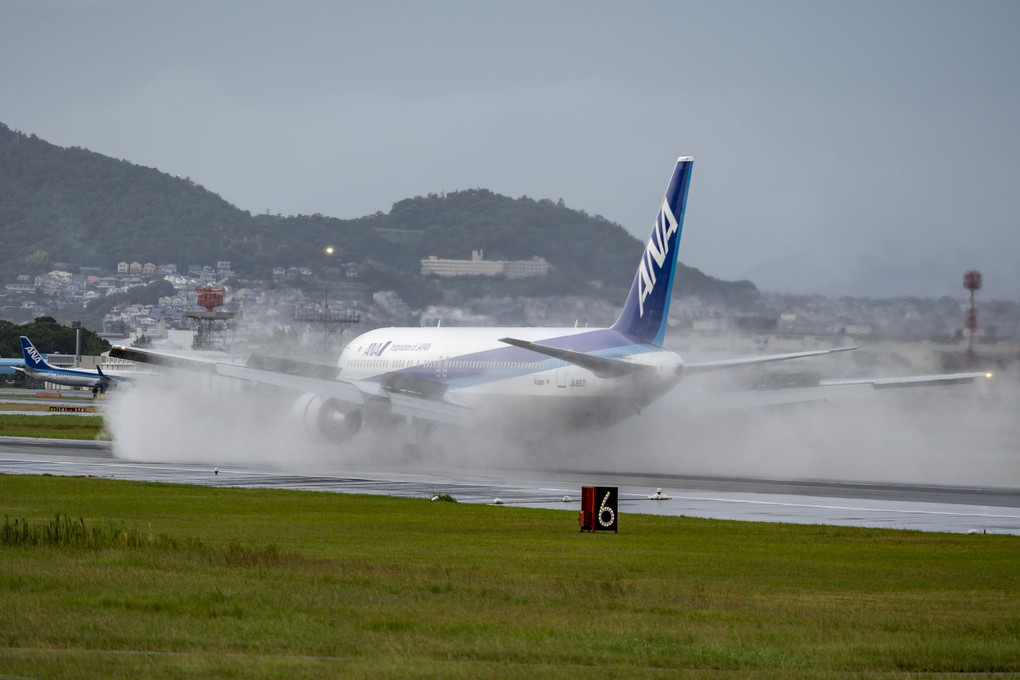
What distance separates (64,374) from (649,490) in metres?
84.2

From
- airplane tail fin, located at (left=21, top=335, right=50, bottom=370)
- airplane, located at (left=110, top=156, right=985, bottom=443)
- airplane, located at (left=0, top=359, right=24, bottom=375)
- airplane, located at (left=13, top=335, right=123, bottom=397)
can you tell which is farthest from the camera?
airplane, located at (left=0, top=359, right=24, bottom=375)

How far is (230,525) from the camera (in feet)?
83.1

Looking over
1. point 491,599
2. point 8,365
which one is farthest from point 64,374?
point 491,599

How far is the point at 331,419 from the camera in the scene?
159 feet

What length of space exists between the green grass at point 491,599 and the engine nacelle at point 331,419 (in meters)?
21.1

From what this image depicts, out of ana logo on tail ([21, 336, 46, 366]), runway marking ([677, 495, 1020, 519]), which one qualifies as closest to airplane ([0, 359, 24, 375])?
ana logo on tail ([21, 336, 46, 366])

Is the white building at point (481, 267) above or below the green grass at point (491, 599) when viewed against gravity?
above

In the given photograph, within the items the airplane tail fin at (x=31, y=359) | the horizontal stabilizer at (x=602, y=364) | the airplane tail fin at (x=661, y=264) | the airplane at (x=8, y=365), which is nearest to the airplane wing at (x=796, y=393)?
the airplane tail fin at (x=661, y=264)

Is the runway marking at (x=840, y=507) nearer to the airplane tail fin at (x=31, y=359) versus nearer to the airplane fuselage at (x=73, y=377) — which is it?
the airplane tail fin at (x=31, y=359)

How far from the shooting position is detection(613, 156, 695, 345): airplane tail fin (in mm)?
44438

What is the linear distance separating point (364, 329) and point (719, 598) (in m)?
51.0

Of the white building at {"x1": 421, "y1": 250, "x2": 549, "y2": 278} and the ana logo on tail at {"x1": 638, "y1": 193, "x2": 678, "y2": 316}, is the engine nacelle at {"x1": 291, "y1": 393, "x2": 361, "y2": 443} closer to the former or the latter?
the ana logo on tail at {"x1": 638, "y1": 193, "x2": 678, "y2": 316}

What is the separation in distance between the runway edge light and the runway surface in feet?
12.8

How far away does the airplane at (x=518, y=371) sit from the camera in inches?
1718
